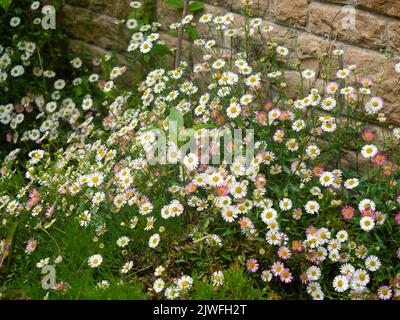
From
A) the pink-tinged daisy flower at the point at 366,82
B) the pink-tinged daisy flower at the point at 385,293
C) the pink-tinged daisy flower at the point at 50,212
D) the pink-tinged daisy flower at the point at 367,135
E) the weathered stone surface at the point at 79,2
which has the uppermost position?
the weathered stone surface at the point at 79,2

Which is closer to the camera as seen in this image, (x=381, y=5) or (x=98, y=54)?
(x=381, y=5)

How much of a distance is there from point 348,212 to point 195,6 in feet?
5.75

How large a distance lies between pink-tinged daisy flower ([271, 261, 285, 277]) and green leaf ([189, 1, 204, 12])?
1.85m

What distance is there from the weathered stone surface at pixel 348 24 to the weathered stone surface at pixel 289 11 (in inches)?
2.2

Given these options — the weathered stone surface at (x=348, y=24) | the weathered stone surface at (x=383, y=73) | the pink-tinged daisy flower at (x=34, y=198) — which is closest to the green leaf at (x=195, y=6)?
the weathered stone surface at (x=348, y=24)

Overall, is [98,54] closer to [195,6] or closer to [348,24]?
[195,6]

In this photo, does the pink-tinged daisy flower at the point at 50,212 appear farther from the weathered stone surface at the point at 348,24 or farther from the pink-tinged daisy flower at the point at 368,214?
the weathered stone surface at the point at 348,24

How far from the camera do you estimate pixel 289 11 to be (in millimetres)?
3566

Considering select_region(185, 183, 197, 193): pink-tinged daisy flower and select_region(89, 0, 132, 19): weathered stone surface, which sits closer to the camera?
select_region(185, 183, 197, 193): pink-tinged daisy flower

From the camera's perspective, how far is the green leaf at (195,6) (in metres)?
4.05

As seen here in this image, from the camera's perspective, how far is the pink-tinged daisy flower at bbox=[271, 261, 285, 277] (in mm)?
2879

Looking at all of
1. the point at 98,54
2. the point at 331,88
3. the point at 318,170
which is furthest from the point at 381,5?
the point at 98,54

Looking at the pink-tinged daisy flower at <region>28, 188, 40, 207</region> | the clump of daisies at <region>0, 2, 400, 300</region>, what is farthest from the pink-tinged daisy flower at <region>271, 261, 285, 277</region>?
the pink-tinged daisy flower at <region>28, 188, 40, 207</region>

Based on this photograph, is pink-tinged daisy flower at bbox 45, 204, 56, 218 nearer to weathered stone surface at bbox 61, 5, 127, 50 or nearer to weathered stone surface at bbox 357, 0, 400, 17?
weathered stone surface at bbox 61, 5, 127, 50
